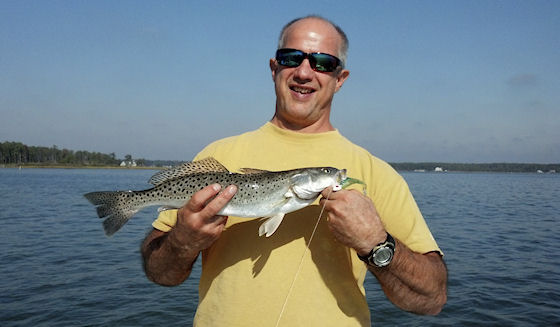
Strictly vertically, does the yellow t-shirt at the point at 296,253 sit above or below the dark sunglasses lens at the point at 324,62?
below

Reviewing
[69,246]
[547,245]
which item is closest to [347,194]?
[69,246]

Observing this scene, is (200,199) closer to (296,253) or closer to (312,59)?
(296,253)

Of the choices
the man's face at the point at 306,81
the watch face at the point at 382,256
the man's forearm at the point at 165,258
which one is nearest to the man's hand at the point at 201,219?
the man's forearm at the point at 165,258

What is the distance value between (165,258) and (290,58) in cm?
205

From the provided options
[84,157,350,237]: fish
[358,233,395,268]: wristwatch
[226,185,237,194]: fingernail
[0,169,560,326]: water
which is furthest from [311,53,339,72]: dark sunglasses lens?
[0,169,560,326]: water

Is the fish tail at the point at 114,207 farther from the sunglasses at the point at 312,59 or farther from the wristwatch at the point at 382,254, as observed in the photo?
the wristwatch at the point at 382,254

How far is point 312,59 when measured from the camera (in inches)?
143

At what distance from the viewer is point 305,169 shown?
10.9 feet

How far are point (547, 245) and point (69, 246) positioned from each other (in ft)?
74.8

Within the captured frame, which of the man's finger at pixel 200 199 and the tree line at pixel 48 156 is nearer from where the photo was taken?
the man's finger at pixel 200 199

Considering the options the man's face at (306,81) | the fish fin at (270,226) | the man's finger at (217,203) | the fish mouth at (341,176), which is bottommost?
the fish fin at (270,226)

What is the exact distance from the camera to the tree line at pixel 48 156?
170625mm

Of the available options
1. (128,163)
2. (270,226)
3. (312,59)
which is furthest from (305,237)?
(128,163)

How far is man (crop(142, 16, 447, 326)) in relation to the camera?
2.96 meters
